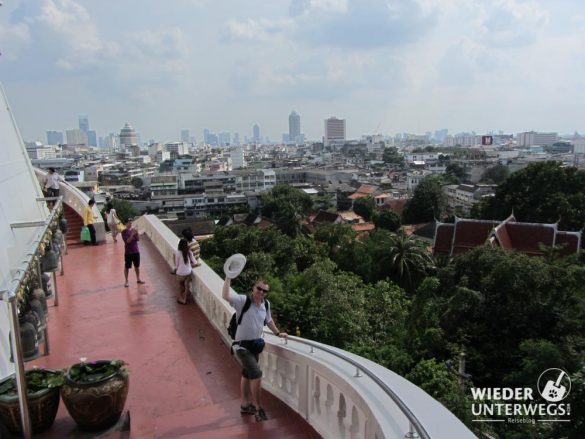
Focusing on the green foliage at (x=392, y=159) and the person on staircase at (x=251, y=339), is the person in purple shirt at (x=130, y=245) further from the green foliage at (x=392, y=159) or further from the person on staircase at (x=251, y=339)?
the green foliage at (x=392, y=159)

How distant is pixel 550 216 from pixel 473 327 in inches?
755

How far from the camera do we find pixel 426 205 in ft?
163

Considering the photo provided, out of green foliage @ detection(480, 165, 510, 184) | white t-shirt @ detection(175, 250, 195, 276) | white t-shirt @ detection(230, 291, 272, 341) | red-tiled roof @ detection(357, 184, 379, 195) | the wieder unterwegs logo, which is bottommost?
red-tiled roof @ detection(357, 184, 379, 195)

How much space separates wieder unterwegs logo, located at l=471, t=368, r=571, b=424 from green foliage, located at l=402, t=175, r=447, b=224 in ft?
131

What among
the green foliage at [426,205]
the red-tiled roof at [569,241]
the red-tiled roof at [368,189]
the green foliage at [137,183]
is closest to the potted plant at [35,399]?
the red-tiled roof at [569,241]

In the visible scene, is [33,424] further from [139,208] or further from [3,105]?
[139,208]

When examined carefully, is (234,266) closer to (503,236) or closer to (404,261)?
(404,261)

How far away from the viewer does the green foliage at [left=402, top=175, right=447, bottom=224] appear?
4966 cm

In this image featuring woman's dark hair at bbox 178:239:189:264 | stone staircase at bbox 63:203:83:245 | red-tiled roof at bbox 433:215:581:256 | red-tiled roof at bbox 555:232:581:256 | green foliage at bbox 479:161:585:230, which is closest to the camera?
woman's dark hair at bbox 178:239:189:264

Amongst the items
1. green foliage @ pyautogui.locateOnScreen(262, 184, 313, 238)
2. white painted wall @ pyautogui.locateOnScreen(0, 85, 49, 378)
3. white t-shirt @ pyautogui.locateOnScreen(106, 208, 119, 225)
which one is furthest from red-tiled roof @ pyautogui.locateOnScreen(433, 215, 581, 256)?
green foliage @ pyautogui.locateOnScreen(262, 184, 313, 238)

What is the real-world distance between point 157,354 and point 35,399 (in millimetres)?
2146

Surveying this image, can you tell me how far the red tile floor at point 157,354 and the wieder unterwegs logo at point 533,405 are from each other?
5363 mm

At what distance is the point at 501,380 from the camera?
13.6 meters

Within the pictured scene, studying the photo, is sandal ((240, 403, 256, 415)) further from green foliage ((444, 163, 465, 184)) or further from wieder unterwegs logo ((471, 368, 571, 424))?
green foliage ((444, 163, 465, 184))
